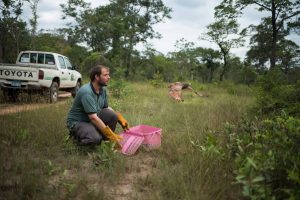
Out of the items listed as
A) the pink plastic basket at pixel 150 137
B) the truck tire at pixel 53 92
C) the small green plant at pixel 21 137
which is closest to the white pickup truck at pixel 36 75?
the truck tire at pixel 53 92

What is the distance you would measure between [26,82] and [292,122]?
8833mm

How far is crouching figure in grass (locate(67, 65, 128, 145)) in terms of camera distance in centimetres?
463

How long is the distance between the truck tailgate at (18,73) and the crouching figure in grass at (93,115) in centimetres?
562

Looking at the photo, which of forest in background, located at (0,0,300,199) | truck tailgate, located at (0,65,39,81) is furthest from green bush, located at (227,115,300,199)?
truck tailgate, located at (0,65,39,81)

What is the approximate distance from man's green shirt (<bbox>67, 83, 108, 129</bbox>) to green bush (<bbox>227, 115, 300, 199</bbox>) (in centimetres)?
222

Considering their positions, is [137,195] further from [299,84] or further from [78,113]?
[299,84]

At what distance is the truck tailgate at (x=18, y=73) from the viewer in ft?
32.0

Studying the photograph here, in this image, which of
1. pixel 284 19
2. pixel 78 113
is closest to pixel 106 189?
pixel 78 113

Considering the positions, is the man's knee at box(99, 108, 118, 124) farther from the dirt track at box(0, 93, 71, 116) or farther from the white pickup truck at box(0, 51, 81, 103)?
the white pickup truck at box(0, 51, 81, 103)

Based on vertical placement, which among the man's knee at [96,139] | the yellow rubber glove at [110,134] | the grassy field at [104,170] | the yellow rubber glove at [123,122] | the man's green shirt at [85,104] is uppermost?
the man's green shirt at [85,104]

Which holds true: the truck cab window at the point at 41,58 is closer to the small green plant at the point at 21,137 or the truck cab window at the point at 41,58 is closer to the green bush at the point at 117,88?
the green bush at the point at 117,88

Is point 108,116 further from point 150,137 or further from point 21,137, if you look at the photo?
point 21,137

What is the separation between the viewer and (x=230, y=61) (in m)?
49.6

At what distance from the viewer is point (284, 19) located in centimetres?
2116
